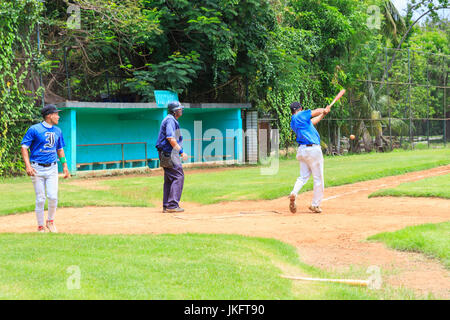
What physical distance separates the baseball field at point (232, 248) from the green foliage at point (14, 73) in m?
6.31

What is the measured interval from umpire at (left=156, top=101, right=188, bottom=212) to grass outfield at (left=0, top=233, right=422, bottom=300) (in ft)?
10.8

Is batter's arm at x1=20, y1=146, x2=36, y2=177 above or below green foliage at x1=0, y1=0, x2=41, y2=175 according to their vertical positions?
below

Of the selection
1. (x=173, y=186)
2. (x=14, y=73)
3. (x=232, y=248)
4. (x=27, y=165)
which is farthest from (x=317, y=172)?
(x=14, y=73)

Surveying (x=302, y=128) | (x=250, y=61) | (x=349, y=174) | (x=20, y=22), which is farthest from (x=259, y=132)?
(x=302, y=128)

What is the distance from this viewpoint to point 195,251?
6.27m

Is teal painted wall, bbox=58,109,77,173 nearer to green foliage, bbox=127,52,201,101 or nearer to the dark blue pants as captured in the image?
green foliage, bbox=127,52,201,101

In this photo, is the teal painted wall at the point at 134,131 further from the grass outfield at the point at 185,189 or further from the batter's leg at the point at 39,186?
the batter's leg at the point at 39,186

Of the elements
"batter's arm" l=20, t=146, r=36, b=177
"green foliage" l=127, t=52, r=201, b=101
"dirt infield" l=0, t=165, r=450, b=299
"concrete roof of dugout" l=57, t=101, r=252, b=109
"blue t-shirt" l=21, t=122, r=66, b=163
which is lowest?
"dirt infield" l=0, t=165, r=450, b=299

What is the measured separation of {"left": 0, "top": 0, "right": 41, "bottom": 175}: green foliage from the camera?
18.3 m

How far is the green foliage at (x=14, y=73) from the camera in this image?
1833 centimetres

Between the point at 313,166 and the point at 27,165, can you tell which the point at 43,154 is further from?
the point at 313,166

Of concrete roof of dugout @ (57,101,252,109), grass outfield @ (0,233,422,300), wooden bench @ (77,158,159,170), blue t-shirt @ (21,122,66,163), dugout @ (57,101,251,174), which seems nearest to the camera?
grass outfield @ (0,233,422,300)

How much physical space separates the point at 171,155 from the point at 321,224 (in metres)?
3.37

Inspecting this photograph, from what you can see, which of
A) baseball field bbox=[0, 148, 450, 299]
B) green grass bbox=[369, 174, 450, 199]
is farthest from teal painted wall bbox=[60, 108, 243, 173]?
green grass bbox=[369, 174, 450, 199]
